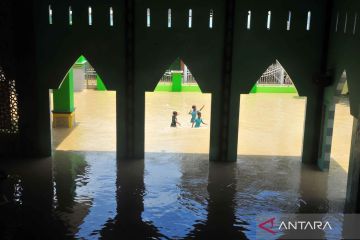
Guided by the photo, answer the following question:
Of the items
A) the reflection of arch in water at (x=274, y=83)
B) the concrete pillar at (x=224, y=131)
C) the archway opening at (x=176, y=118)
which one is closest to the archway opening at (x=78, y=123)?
the archway opening at (x=176, y=118)

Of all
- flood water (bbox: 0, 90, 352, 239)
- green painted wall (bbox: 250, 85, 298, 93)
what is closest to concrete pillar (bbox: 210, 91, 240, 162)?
flood water (bbox: 0, 90, 352, 239)

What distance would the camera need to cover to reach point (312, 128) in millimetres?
11953

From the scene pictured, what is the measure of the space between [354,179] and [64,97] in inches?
400

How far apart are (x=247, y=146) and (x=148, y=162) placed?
3.50 m

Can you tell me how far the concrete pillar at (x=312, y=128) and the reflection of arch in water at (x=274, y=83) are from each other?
12.7 m

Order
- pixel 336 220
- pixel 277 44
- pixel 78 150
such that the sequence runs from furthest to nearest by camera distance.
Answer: pixel 78 150 → pixel 277 44 → pixel 336 220

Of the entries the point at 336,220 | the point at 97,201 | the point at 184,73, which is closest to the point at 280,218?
the point at 336,220

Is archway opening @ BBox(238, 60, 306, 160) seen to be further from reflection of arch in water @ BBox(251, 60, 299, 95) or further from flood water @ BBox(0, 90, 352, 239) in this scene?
flood water @ BBox(0, 90, 352, 239)

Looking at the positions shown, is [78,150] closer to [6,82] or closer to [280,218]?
[6,82]

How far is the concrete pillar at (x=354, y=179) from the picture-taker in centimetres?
857

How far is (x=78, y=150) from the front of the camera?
42.0ft

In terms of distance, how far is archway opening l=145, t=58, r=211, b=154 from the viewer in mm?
13562

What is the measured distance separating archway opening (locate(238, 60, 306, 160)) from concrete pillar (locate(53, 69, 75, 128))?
6.07m

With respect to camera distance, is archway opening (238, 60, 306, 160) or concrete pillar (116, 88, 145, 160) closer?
concrete pillar (116, 88, 145, 160)
